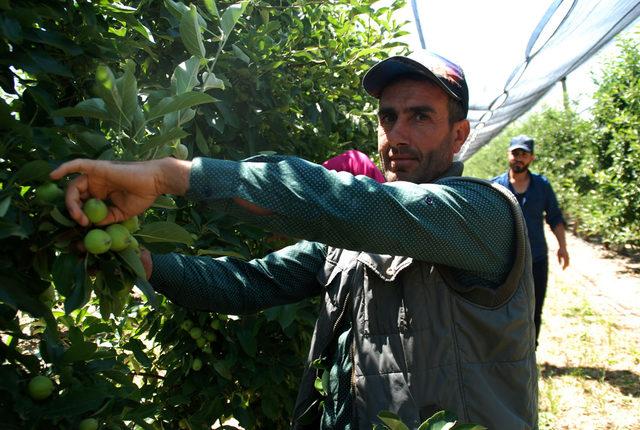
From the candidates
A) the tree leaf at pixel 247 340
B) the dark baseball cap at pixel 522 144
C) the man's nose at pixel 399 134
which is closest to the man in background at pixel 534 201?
the dark baseball cap at pixel 522 144

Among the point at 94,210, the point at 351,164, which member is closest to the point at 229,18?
the point at 94,210

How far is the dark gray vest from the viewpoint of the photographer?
4.40ft

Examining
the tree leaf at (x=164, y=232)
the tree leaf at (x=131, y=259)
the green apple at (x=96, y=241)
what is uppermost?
the green apple at (x=96, y=241)

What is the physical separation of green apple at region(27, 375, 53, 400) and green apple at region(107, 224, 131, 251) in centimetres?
29

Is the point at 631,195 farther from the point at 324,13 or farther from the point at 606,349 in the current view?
the point at 324,13

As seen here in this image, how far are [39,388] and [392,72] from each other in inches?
46.1

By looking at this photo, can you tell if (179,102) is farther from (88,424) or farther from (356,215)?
(88,424)

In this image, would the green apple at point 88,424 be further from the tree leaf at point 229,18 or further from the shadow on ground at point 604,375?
the shadow on ground at point 604,375

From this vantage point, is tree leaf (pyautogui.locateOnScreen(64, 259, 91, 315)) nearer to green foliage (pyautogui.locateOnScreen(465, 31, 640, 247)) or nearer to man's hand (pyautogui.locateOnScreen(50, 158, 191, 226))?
man's hand (pyautogui.locateOnScreen(50, 158, 191, 226))

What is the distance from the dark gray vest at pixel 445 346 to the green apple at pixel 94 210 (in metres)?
0.66

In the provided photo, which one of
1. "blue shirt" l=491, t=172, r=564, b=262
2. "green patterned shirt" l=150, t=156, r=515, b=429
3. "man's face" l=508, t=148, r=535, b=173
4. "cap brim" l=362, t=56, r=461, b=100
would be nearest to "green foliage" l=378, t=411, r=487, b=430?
"green patterned shirt" l=150, t=156, r=515, b=429

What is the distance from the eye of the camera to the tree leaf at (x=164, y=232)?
127cm

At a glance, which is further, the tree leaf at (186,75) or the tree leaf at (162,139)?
the tree leaf at (186,75)

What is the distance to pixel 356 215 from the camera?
118cm
